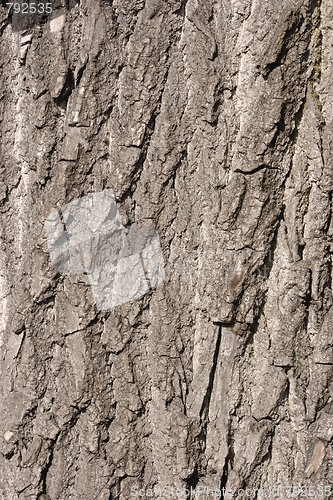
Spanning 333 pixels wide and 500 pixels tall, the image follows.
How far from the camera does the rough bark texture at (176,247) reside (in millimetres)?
1211

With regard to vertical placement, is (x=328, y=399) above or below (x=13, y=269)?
below

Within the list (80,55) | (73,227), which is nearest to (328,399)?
(73,227)

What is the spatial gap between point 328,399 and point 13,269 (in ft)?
3.71

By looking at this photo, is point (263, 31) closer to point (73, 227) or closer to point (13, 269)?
point (73, 227)

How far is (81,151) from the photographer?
1245 mm

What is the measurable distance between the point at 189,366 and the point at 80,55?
104 cm

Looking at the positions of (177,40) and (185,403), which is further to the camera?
(185,403)

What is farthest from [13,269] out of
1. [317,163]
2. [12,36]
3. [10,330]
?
[317,163]

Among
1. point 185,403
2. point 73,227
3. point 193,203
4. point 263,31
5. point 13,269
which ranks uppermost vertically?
point 263,31

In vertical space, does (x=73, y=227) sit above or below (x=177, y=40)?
below

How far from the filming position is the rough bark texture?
121cm

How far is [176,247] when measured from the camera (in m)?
1.29

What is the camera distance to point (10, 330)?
135 cm

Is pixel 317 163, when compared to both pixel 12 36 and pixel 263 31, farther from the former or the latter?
pixel 12 36
